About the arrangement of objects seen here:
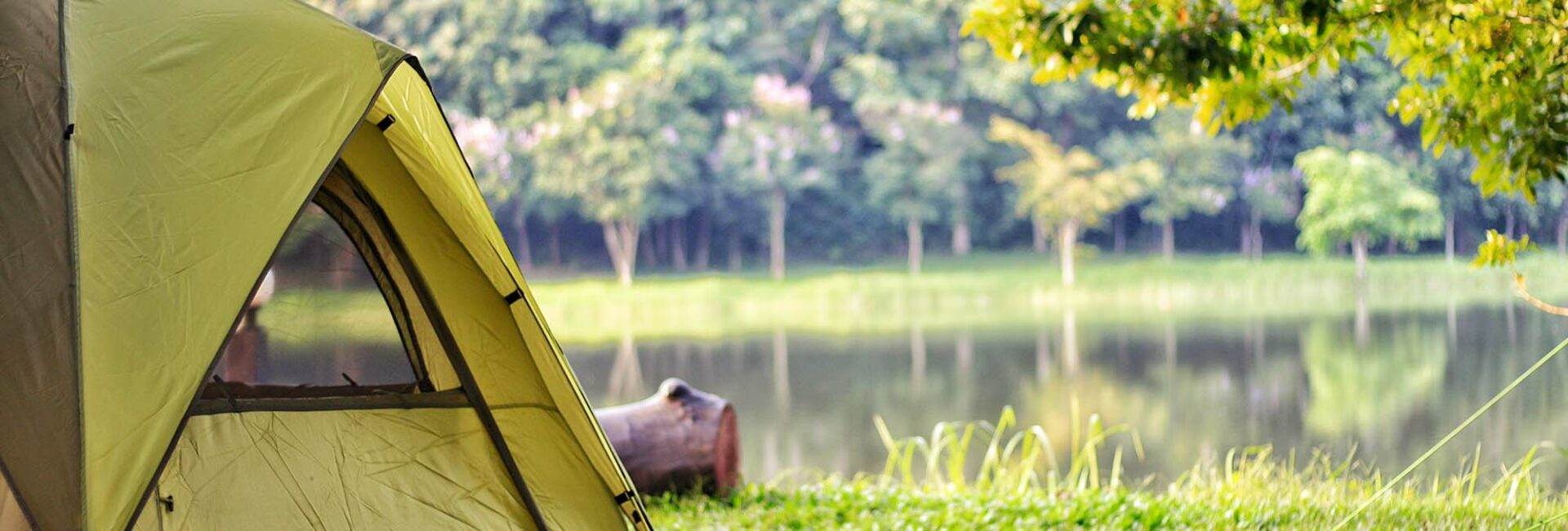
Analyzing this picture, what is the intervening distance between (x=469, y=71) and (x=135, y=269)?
2067cm

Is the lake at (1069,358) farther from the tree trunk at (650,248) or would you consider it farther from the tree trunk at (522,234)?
the tree trunk at (650,248)

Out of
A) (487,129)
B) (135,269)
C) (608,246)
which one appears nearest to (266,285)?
(135,269)

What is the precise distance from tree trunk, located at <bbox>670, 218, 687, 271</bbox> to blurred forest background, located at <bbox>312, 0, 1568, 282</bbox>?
2.9 inches

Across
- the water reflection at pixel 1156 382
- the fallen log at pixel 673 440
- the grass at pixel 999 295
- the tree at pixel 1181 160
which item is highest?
the tree at pixel 1181 160

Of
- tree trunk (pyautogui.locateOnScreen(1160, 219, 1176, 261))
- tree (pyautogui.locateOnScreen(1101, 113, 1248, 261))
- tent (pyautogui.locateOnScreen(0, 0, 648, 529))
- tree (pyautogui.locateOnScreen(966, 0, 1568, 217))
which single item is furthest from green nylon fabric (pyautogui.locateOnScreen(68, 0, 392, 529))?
tree trunk (pyautogui.locateOnScreen(1160, 219, 1176, 261))

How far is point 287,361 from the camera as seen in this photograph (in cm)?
277

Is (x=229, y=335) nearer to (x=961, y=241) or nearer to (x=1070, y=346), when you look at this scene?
(x=1070, y=346)

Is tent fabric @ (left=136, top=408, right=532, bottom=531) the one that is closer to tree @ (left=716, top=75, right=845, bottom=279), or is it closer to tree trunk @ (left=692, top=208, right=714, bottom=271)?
tree @ (left=716, top=75, right=845, bottom=279)

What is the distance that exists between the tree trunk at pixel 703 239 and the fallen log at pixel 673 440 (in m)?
19.6

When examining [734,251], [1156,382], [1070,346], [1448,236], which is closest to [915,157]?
[734,251]

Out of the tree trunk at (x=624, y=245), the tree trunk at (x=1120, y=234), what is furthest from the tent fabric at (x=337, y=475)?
the tree trunk at (x=1120, y=234)

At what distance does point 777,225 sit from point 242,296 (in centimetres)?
2025

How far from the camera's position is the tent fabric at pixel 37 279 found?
201 cm

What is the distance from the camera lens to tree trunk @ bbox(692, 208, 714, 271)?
78.7 ft
